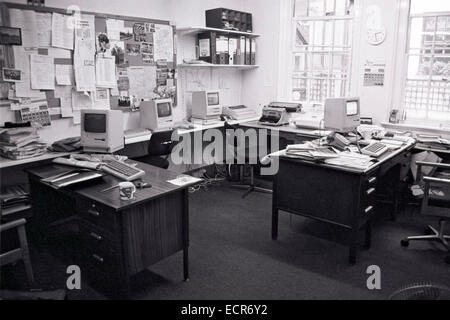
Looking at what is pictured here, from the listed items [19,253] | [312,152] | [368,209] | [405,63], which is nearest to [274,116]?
[405,63]

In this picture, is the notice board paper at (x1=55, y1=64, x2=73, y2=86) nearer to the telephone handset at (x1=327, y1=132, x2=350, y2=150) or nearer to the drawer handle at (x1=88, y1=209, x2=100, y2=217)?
the drawer handle at (x1=88, y1=209, x2=100, y2=217)

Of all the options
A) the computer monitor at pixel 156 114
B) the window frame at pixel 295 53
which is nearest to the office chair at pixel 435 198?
the window frame at pixel 295 53

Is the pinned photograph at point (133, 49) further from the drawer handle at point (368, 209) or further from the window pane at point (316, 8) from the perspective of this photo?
the drawer handle at point (368, 209)

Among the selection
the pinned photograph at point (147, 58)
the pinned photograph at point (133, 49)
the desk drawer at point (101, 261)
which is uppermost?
the pinned photograph at point (133, 49)

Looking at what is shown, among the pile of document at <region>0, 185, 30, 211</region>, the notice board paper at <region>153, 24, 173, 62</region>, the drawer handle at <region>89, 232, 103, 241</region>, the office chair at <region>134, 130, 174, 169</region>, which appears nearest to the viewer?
the drawer handle at <region>89, 232, 103, 241</region>

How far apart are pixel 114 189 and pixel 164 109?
1.80 metres

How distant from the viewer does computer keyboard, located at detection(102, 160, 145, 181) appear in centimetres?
269

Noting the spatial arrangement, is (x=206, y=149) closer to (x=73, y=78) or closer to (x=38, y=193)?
(x=73, y=78)

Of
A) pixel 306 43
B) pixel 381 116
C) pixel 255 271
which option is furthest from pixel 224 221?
pixel 306 43

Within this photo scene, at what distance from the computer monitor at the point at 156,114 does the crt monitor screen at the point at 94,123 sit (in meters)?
0.87

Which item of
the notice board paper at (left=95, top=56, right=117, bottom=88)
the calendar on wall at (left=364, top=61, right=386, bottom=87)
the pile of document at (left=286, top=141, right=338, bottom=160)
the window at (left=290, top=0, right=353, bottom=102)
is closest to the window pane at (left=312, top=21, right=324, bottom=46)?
the window at (left=290, top=0, right=353, bottom=102)

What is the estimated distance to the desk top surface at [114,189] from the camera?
7.48ft

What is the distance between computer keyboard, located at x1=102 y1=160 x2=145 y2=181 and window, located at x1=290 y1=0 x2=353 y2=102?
125 inches

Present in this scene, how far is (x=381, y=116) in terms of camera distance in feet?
15.0
